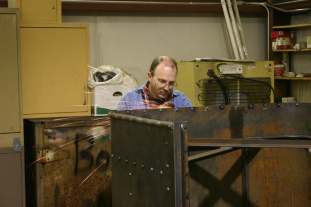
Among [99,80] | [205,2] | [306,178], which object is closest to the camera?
[306,178]

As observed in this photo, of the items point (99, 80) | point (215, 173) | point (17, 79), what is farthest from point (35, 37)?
point (215, 173)

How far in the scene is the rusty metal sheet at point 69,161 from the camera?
3125 mm

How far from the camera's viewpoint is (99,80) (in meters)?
3.47

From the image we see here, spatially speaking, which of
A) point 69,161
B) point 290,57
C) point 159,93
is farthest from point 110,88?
point 290,57

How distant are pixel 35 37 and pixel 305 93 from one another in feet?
7.71

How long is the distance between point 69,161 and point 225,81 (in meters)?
1.30

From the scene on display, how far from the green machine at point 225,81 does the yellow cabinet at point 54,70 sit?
81cm

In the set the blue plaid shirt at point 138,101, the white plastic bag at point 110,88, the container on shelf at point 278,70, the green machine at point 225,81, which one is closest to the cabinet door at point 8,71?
the white plastic bag at point 110,88

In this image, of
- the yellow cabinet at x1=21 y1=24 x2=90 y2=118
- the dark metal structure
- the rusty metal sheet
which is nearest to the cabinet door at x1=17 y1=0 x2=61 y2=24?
the yellow cabinet at x1=21 y1=24 x2=90 y2=118

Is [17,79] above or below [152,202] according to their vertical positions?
above

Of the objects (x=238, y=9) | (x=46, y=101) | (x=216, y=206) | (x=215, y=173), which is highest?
(x=238, y=9)

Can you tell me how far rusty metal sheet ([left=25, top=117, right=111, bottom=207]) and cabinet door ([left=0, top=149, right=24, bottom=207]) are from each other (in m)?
0.10

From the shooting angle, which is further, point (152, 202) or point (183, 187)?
Answer: point (152, 202)

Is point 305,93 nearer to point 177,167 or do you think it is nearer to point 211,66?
point 211,66
